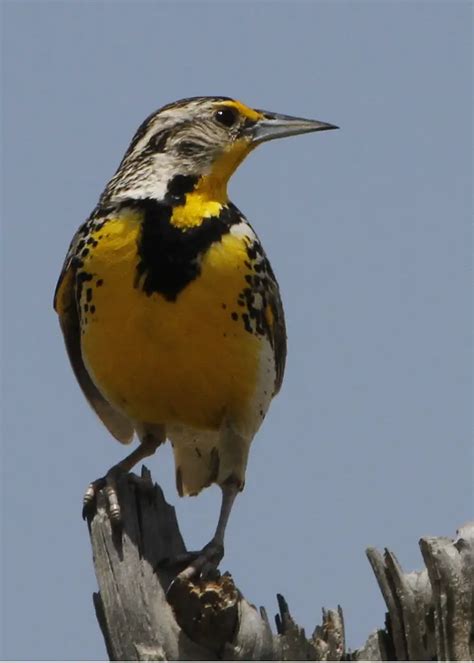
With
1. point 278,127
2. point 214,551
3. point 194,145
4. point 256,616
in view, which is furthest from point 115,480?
point 278,127

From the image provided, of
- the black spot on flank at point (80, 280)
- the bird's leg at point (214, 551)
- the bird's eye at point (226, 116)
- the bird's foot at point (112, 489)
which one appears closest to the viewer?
the bird's leg at point (214, 551)

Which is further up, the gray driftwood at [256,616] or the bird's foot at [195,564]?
the bird's foot at [195,564]

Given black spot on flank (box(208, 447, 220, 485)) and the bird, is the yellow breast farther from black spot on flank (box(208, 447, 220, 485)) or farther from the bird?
black spot on flank (box(208, 447, 220, 485))

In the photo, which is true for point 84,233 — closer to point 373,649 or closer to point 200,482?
point 200,482

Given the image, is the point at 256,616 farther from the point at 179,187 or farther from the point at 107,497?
the point at 179,187

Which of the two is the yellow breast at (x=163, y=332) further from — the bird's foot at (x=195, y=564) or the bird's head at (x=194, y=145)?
the bird's foot at (x=195, y=564)

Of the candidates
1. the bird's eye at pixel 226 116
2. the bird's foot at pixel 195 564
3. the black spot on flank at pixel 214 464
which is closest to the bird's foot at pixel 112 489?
the bird's foot at pixel 195 564

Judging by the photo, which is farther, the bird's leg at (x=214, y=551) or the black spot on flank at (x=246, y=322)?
Result: the black spot on flank at (x=246, y=322)
